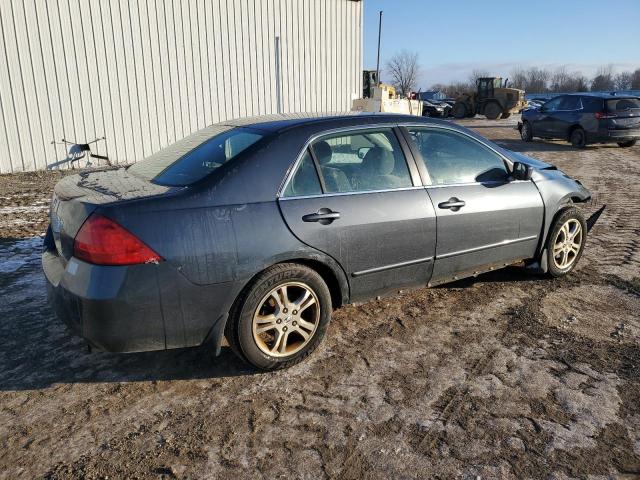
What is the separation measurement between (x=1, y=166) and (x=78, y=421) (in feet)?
31.2

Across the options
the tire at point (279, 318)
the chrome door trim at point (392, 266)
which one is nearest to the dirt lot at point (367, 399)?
the tire at point (279, 318)

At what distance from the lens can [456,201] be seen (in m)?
3.69

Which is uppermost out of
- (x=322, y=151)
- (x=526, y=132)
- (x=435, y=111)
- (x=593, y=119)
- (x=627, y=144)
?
(x=322, y=151)

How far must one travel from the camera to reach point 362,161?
137 inches

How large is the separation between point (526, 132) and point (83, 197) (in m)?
17.5

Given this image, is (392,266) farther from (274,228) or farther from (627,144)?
(627,144)

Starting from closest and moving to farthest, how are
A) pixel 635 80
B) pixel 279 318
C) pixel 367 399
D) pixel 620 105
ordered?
pixel 367 399
pixel 279 318
pixel 620 105
pixel 635 80

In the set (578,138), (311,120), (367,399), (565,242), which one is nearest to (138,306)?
(367,399)

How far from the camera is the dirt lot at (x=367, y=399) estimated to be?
7.64ft

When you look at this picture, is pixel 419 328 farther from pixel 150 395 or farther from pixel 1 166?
pixel 1 166

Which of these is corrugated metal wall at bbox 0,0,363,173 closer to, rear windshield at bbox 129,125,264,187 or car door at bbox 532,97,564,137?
car door at bbox 532,97,564,137

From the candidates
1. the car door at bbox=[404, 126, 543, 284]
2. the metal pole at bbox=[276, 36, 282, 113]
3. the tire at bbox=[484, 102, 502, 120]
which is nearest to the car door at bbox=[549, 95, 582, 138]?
the metal pole at bbox=[276, 36, 282, 113]

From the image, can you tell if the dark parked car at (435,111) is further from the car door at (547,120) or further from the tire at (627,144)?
the tire at (627,144)

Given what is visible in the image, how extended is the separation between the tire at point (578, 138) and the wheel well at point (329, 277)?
14381 mm
